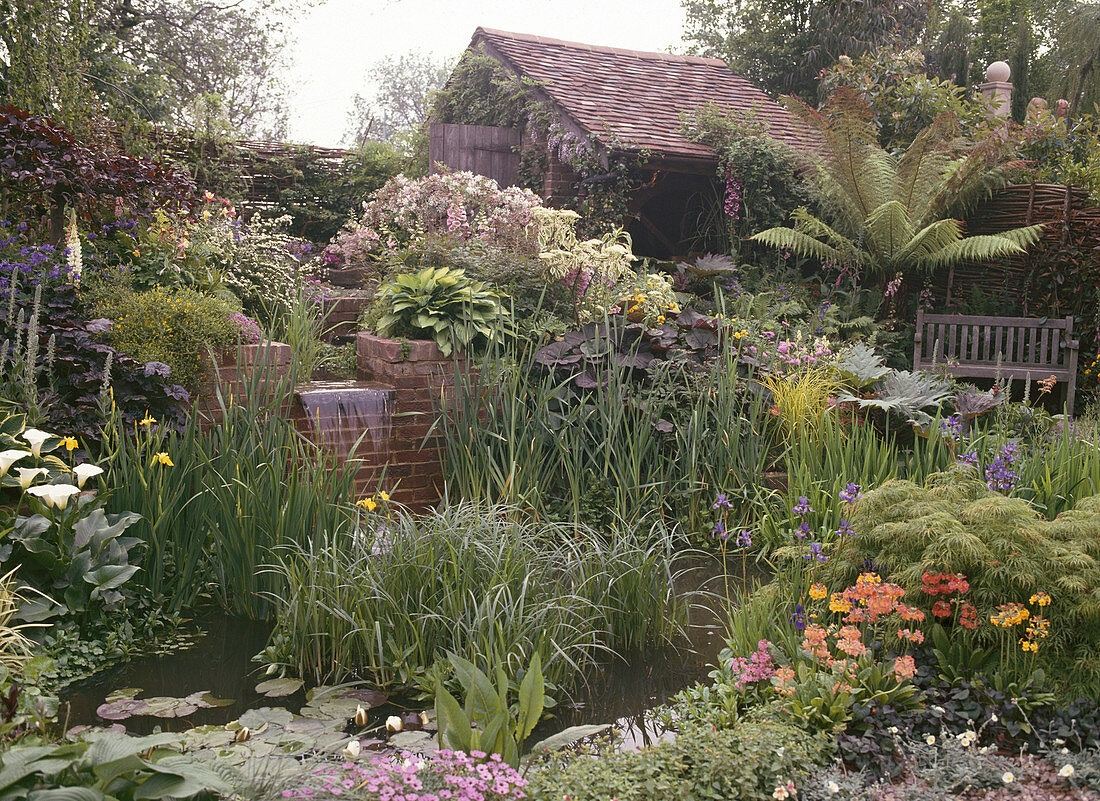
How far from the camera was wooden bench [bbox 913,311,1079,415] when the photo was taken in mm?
6770

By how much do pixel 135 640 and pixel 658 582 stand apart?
201 cm

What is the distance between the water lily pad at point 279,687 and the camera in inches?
110

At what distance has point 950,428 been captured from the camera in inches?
164

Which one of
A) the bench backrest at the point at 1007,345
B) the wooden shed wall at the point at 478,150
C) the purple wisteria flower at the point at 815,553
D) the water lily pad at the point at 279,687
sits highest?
the wooden shed wall at the point at 478,150

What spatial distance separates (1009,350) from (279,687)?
648cm

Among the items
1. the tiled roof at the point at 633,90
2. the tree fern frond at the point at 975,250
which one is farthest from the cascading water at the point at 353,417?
the tree fern frond at the point at 975,250

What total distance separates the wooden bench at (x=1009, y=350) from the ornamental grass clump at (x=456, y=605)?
451cm

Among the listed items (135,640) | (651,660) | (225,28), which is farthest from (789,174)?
(225,28)

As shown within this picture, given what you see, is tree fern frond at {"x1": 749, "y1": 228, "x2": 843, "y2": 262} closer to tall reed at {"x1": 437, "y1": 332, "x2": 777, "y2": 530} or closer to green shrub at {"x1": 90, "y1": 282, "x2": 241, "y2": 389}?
tall reed at {"x1": 437, "y1": 332, "x2": 777, "y2": 530}

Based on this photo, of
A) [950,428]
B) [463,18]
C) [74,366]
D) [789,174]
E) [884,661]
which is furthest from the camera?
[463,18]

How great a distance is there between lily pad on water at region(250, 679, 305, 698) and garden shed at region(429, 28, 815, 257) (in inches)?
282

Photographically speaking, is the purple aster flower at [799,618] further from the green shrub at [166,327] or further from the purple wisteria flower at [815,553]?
the green shrub at [166,327]

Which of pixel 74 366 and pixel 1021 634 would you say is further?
pixel 74 366

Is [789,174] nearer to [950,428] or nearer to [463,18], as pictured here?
[950,428]
